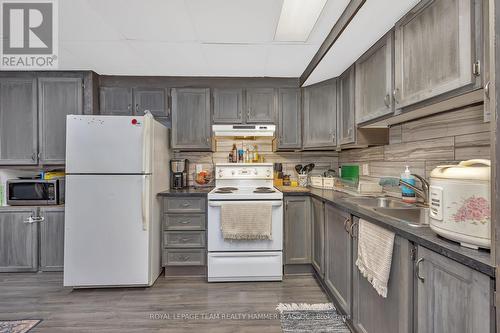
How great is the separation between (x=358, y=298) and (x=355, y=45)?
74.1 inches

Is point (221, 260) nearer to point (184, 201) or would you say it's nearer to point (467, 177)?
point (184, 201)

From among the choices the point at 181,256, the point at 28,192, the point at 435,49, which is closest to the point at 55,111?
the point at 28,192

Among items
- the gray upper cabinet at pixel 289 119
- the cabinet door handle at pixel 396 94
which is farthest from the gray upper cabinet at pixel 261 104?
Result: the cabinet door handle at pixel 396 94

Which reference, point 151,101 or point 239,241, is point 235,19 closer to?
point 151,101

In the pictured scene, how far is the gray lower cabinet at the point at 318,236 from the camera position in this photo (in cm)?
230

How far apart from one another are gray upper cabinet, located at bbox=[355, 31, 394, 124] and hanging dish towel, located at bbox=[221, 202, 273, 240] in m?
1.26

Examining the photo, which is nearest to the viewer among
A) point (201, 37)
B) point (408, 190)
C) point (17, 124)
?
point (408, 190)

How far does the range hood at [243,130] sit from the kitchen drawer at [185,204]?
2.74 feet

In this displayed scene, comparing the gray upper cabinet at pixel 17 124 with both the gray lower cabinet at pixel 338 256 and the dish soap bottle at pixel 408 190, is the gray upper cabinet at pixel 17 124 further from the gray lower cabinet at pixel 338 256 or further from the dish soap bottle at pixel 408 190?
the dish soap bottle at pixel 408 190

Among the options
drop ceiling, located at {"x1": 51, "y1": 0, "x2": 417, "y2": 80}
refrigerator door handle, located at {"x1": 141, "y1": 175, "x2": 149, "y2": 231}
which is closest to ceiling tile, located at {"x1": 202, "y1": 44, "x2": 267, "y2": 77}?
drop ceiling, located at {"x1": 51, "y1": 0, "x2": 417, "y2": 80}

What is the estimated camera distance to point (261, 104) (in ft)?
10.1

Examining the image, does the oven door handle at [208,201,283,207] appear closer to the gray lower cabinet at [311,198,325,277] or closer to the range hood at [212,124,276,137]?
the gray lower cabinet at [311,198,325,277]

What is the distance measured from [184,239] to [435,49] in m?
2.51

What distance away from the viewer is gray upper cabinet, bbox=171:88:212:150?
3006mm
